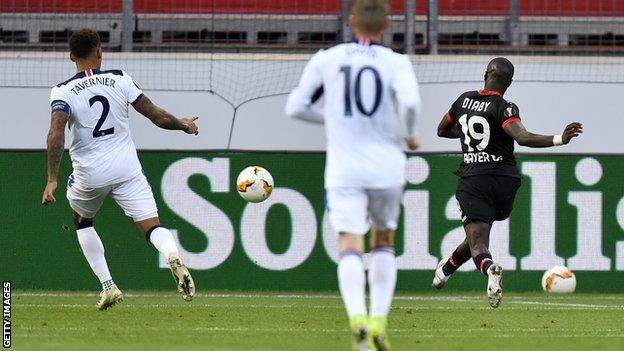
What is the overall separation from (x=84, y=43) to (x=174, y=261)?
193 cm

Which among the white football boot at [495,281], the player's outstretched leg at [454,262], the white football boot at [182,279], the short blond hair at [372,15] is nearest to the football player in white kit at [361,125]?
the short blond hair at [372,15]

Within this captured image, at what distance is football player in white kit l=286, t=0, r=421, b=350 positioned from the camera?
274 inches

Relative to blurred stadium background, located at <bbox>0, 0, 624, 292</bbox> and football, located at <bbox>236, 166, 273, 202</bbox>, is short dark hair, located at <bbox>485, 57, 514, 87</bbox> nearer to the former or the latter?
football, located at <bbox>236, 166, 273, 202</bbox>

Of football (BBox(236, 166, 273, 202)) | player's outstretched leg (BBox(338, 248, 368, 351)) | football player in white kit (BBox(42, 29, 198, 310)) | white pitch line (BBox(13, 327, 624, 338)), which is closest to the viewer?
player's outstretched leg (BBox(338, 248, 368, 351))

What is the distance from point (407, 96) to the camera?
6.85 meters

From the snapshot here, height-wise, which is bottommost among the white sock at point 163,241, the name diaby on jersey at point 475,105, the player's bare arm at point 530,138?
the white sock at point 163,241

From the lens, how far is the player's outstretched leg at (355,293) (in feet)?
21.6

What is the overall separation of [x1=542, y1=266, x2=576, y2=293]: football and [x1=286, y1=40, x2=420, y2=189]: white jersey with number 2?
785cm

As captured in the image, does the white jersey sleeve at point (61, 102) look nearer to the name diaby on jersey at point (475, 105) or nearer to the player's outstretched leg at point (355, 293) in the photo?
the name diaby on jersey at point (475, 105)

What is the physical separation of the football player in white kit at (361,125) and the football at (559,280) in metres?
7.78

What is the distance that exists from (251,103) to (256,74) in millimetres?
463

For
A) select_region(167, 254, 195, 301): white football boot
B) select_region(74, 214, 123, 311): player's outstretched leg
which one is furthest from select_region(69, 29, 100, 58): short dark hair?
select_region(167, 254, 195, 301): white football boot

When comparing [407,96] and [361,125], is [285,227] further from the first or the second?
[407,96]

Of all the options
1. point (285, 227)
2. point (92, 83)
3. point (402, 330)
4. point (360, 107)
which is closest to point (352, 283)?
point (360, 107)
